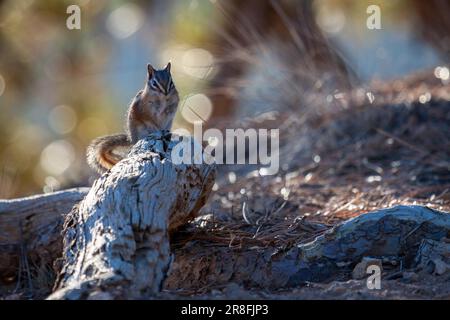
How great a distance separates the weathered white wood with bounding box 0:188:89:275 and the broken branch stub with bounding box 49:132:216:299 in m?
1.01

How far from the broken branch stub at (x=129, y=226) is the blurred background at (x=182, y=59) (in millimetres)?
2811

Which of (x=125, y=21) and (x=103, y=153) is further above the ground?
(x=125, y=21)

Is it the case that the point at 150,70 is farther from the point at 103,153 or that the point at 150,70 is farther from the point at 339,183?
the point at 339,183

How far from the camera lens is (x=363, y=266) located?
4141 mm

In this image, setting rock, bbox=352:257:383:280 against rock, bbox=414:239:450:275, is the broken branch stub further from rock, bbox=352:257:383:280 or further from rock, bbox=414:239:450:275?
rock, bbox=414:239:450:275

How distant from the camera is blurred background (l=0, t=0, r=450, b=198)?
341 inches

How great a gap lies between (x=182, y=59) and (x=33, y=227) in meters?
4.84

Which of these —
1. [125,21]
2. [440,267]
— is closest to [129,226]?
[440,267]

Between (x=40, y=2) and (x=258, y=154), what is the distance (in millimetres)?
6676

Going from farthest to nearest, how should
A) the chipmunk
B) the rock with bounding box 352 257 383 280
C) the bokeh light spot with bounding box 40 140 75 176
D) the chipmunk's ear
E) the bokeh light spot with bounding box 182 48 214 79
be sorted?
the bokeh light spot with bounding box 40 140 75 176, the bokeh light spot with bounding box 182 48 214 79, the chipmunk's ear, the chipmunk, the rock with bounding box 352 257 383 280

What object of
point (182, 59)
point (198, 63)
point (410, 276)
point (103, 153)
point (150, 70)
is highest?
point (182, 59)

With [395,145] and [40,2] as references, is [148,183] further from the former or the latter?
[40,2]

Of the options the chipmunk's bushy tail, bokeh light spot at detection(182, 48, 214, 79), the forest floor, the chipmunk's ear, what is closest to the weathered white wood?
the chipmunk's bushy tail

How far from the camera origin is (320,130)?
26.7ft
